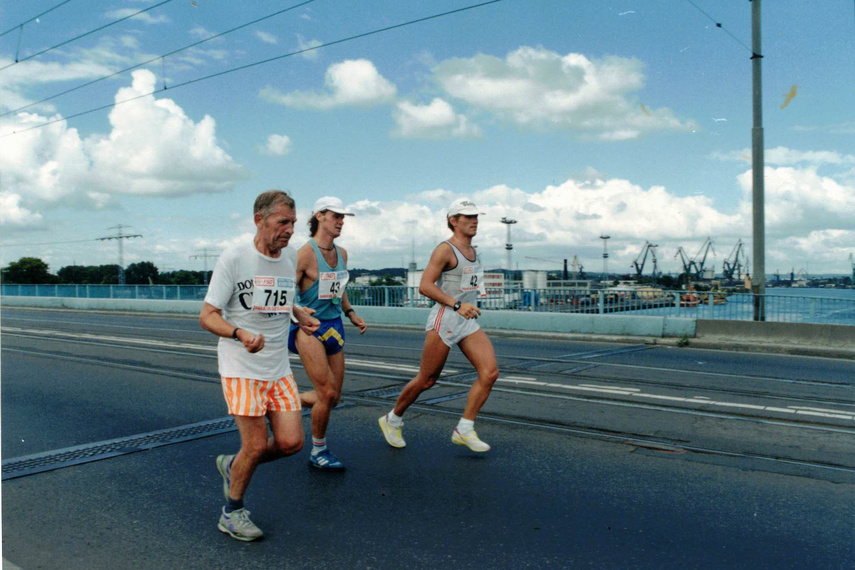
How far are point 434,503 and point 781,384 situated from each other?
662 centimetres

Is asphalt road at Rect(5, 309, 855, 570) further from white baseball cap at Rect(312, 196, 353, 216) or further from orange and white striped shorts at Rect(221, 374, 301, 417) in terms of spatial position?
white baseball cap at Rect(312, 196, 353, 216)

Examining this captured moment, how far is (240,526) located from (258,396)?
26.7 inches

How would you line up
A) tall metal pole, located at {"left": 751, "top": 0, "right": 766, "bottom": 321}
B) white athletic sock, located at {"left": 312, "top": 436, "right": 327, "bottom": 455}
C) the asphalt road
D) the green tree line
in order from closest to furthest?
the asphalt road → white athletic sock, located at {"left": 312, "top": 436, "right": 327, "bottom": 455} → tall metal pole, located at {"left": 751, "top": 0, "right": 766, "bottom": 321} → the green tree line

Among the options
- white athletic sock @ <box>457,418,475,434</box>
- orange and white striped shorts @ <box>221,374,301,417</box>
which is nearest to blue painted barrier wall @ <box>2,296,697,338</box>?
white athletic sock @ <box>457,418,475,434</box>

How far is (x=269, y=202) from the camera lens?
3898mm

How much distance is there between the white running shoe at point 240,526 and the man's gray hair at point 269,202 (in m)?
1.59

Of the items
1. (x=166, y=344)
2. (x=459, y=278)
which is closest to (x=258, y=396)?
Answer: (x=459, y=278)

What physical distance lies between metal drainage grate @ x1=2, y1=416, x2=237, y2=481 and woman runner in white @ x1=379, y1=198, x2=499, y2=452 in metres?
1.81

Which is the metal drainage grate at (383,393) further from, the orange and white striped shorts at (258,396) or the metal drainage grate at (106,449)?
the orange and white striped shorts at (258,396)

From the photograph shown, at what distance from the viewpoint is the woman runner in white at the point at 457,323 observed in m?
5.50

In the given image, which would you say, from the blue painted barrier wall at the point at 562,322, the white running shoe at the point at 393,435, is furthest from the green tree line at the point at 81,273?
the white running shoe at the point at 393,435

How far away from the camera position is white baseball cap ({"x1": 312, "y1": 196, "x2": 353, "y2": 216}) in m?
5.34

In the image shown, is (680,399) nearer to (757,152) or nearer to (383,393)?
(383,393)

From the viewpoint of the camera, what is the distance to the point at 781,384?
9.28 meters
